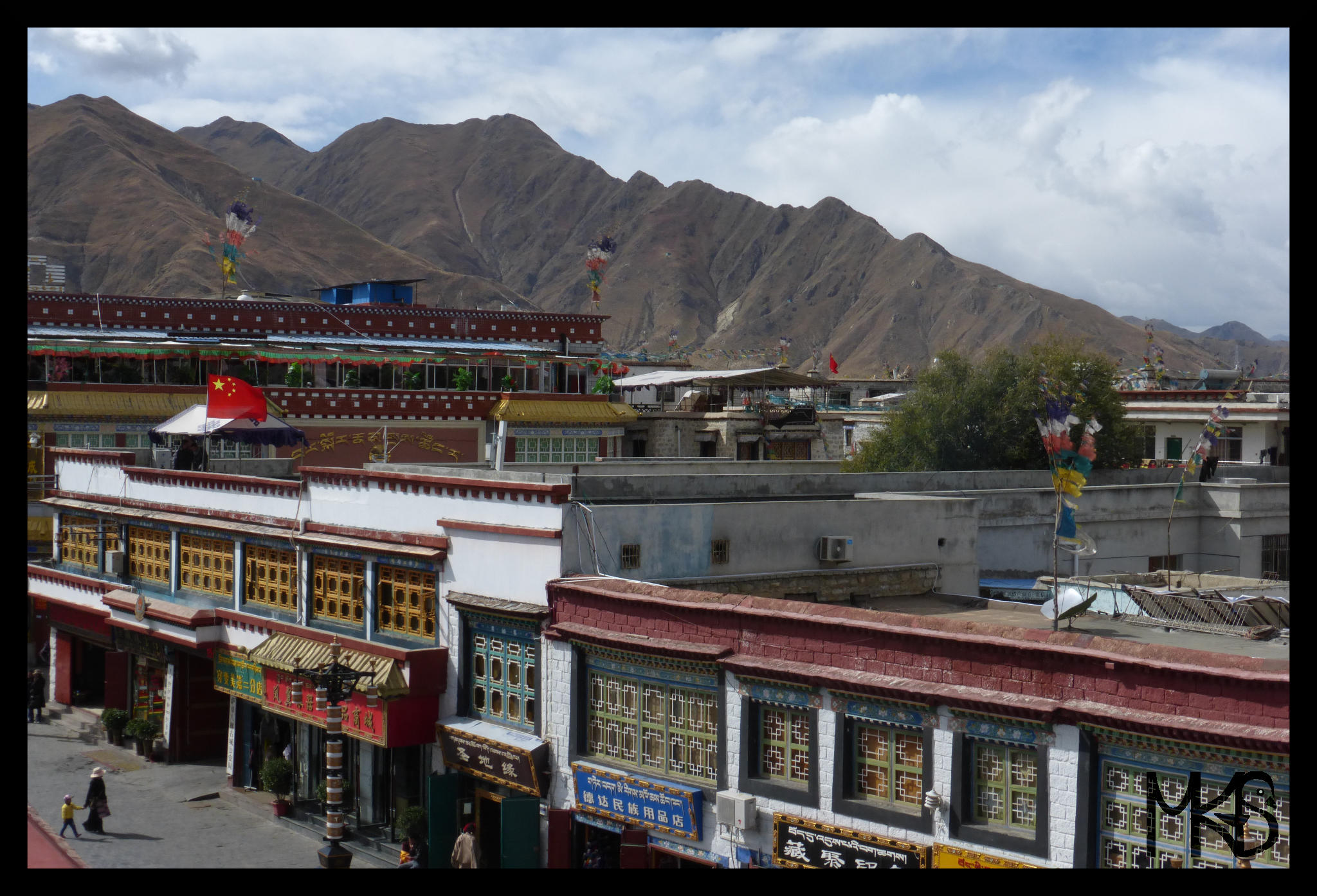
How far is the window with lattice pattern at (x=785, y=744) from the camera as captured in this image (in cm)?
1525

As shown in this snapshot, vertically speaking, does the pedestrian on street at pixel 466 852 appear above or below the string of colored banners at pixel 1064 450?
below

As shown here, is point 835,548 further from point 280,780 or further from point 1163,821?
point 280,780

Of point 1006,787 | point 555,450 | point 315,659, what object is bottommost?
point 315,659

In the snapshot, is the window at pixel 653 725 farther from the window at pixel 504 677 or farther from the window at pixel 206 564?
the window at pixel 206 564

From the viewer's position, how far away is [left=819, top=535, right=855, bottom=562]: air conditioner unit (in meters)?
21.5

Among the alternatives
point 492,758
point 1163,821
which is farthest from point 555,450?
point 1163,821

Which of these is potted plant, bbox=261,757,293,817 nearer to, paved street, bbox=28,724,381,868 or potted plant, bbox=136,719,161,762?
paved street, bbox=28,724,381,868

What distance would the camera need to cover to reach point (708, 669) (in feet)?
53.5

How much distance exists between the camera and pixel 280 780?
914 inches

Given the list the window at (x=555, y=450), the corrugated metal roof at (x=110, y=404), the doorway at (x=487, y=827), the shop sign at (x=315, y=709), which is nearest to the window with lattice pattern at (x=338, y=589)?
the shop sign at (x=315, y=709)

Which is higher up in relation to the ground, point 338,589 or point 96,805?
point 338,589

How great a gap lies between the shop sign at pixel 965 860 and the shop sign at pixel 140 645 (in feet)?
65.0

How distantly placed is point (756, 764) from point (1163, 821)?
Answer: 509 centimetres
